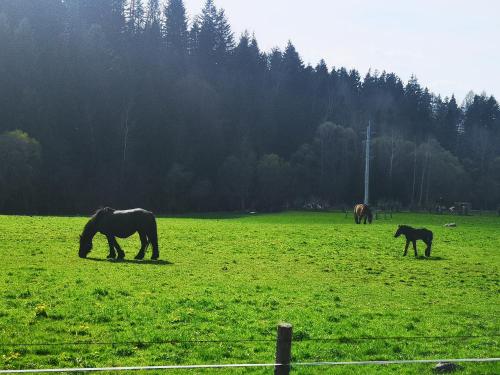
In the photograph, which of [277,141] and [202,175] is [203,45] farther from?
[202,175]

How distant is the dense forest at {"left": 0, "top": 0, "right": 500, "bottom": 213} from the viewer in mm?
82312

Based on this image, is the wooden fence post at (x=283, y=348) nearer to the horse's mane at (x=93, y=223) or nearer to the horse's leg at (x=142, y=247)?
the horse's leg at (x=142, y=247)

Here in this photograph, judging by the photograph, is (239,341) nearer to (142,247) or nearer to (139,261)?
(139,261)

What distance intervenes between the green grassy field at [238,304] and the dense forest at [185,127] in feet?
153

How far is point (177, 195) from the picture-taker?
88438 mm

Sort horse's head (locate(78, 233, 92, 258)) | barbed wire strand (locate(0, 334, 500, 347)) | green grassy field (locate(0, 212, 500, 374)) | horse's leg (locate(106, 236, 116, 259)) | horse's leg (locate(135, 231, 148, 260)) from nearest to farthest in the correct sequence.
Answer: barbed wire strand (locate(0, 334, 500, 347))
green grassy field (locate(0, 212, 500, 374))
horse's head (locate(78, 233, 92, 258))
horse's leg (locate(106, 236, 116, 259))
horse's leg (locate(135, 231, 148, 260))

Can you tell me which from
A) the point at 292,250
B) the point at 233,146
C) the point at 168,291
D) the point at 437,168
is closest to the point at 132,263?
the point at 168,291

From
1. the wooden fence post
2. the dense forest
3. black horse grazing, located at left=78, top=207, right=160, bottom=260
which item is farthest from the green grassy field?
the dense forest

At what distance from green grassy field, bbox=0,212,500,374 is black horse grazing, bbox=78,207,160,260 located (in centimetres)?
Answer: 89

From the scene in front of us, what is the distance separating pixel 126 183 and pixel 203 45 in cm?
4791

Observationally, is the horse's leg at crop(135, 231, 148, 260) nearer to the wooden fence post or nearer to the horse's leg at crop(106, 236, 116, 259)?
the horse's leg at crop(106, 236, 116, 259)

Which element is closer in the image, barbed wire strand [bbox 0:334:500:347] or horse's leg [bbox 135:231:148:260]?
barbed wire strand [bbox 0:334:500:347]

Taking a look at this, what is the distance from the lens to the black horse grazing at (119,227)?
967 inches

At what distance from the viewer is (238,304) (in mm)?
15133
